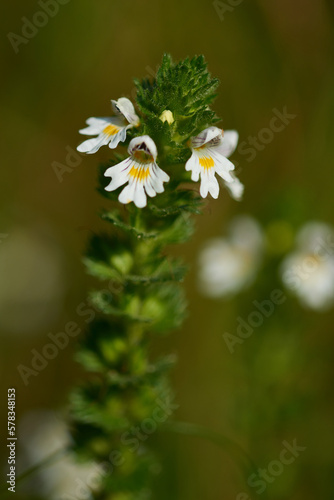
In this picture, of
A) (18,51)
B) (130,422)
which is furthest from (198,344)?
(18,51)

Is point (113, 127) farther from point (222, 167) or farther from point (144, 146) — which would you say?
point (222, 167)

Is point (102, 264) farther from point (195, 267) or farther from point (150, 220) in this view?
point (195, 267)

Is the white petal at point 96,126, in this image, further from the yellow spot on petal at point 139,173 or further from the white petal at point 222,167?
the white petal at point 222,167

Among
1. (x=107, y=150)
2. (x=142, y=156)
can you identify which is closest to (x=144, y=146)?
(x=142, y=156)

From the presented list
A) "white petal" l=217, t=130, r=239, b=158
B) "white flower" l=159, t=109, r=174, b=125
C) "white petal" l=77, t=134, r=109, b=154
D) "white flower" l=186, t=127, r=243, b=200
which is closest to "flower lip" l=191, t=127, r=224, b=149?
"white flower" l=186, t=127, r=243, b=200

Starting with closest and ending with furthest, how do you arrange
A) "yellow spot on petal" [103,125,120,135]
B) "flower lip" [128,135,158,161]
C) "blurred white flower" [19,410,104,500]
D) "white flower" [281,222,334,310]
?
"flower lip" [128,135,158,161]
"yellow spot on petal" [103,125,120,135]
"blurred white flower" [19,410,104,500]
"white flower" [281,222,334,310]

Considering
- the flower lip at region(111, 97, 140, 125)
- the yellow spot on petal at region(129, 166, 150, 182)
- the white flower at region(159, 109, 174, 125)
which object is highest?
the flower lip at region(111, 97, 140, 125)

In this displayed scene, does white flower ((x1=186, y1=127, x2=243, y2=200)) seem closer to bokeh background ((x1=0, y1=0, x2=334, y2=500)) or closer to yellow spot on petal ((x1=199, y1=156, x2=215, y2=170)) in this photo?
yellow spot on petal ((x1=199, y1=156, x2=215, y2=170))
